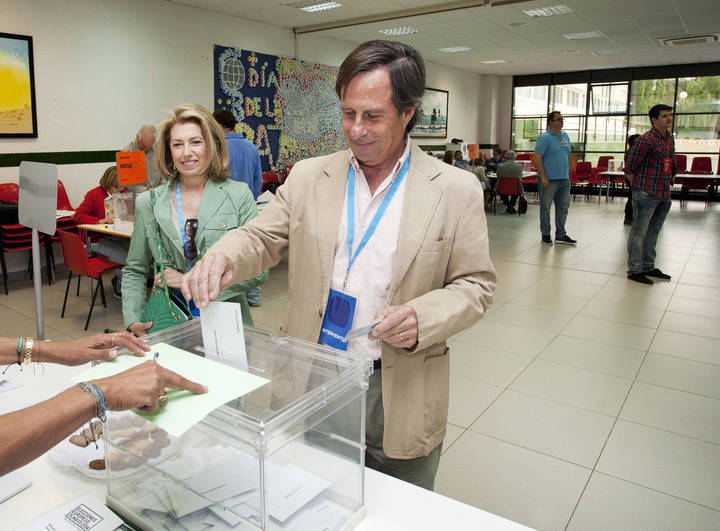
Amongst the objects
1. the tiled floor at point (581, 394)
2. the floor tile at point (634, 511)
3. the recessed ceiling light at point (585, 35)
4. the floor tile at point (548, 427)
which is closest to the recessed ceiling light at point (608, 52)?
the recessed ceiling light at point (585, 35)

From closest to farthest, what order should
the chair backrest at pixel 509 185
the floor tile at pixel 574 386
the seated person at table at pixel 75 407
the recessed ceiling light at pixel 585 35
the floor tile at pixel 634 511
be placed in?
the seated person at table at pixel 75 407 < the floor tile at pixel 634 511 < the floor tile at pixel 574 386 < the recessed ceiling light at pixel 585 35 < the chair backrest at pixel 509 185

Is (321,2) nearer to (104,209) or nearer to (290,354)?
(104,209)

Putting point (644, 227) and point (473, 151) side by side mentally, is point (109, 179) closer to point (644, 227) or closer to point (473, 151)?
point (644, 227)

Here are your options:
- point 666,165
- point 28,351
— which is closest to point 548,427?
point 28,351

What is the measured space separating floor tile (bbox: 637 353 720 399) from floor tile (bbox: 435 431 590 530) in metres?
1.35

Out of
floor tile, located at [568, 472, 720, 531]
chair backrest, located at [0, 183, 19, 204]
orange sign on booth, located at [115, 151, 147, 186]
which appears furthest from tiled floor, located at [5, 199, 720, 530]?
orange sign on booth, located at [115, 151, 147, 186]

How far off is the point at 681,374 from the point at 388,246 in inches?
127

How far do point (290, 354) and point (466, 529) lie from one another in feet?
1.60

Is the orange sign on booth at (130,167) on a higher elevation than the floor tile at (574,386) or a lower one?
higher

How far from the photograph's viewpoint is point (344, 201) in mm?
1429

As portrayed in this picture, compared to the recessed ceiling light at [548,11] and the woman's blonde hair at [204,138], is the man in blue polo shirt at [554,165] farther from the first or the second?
the woman's blonde hair at [204,138]

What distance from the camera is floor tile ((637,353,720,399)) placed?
136 inches

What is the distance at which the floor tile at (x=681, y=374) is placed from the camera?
11.4ft

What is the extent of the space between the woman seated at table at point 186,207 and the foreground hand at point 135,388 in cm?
103
